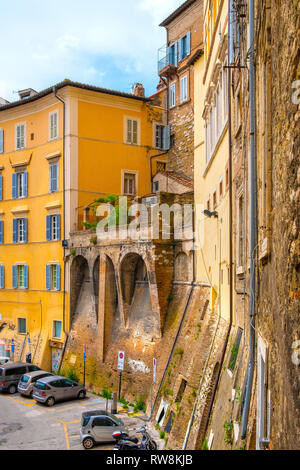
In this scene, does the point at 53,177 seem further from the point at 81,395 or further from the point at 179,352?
the point at 179,352

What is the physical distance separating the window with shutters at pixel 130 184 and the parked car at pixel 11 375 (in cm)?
1207

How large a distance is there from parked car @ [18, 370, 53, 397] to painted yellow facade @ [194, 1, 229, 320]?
10.4 metres

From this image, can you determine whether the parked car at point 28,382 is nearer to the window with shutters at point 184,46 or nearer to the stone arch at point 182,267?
the stone arch at point 182,267

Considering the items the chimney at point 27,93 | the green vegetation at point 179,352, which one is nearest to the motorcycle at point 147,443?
the green vegetation at point 179,352

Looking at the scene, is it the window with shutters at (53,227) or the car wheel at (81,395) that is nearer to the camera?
the car wheel at (81,395)

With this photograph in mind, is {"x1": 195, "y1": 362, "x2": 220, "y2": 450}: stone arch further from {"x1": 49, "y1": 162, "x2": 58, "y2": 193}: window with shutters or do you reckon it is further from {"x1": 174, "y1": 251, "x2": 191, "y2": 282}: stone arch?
{"x1": 49, "y1": 162, "x2": 58, "y2": 193}: window with shutters

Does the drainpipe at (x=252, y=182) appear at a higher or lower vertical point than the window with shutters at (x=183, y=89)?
lower

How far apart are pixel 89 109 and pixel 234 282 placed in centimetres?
2160

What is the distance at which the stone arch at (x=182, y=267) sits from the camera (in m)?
20.8

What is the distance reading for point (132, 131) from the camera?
1225 inches

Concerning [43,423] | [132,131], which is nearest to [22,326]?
[43,423]

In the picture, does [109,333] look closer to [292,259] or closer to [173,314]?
[173,314]

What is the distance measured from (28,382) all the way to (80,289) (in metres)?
6.30

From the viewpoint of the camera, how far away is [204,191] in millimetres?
17766
